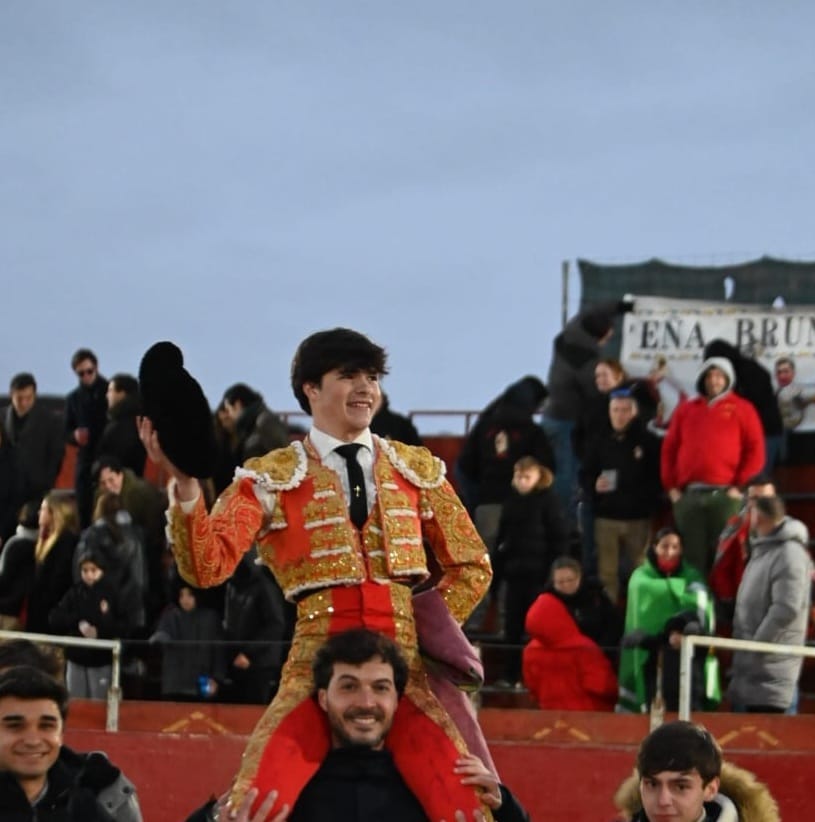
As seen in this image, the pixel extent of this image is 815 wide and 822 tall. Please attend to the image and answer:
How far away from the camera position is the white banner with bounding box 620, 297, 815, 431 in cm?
1365

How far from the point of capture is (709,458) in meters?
12.1

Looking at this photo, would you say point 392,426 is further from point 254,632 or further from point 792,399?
point 792,399

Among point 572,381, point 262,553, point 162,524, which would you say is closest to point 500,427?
point 572,381

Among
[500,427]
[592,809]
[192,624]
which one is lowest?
[592,809]

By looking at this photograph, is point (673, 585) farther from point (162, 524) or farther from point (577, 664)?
point (162, 524)

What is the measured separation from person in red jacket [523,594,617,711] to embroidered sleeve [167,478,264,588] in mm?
4889

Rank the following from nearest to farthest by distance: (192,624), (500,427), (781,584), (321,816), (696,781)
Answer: (321,816) < (696,781) < (781,584) < (192,624) < (500,427)

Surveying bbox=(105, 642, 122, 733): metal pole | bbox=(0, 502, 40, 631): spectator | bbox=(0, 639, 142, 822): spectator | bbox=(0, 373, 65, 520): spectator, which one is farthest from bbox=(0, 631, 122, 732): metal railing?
bbox=(0, 639, 142, 822): spectator

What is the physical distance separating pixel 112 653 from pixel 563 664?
231cm

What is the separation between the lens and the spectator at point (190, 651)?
38.3 ft

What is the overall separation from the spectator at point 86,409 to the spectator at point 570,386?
109 inches

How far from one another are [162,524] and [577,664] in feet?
10.2

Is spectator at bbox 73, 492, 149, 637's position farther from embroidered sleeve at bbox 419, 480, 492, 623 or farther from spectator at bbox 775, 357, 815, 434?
embroidered sleeve at bbox 419, 480, 492, 623

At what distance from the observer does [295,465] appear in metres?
6.48
